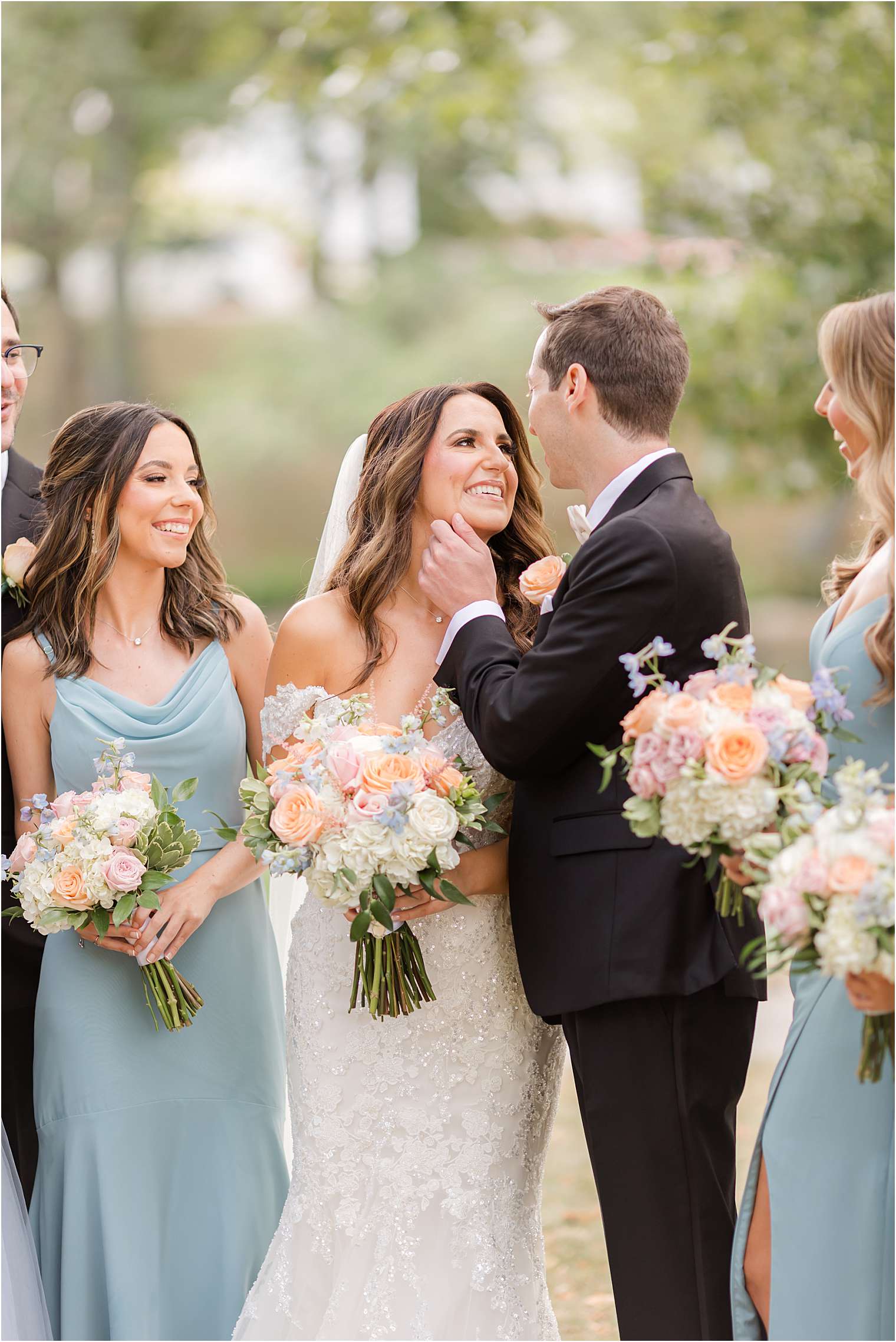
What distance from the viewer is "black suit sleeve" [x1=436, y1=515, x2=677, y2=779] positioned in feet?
11.5

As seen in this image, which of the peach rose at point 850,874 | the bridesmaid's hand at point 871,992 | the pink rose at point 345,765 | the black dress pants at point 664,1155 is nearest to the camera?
the peach rose at point 850,874

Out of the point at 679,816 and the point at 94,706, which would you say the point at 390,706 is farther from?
the point at 679,816

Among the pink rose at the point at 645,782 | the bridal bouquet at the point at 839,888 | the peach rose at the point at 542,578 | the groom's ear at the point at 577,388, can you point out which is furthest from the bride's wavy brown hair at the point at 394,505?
the bridal bouquet at the point at 839,888

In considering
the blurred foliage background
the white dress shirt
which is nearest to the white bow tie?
the white dress shirt

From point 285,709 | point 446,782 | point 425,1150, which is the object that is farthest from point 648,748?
point 425,1150

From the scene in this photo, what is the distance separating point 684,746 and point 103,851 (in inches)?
70.0

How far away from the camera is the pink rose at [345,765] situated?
3607 mm

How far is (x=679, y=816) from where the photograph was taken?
9.89ft

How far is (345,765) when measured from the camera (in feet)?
11.9

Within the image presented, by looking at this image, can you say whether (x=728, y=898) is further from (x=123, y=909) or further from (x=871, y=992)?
(x=123, y=909)

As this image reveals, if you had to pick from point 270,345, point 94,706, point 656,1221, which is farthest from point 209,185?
point 656,1221

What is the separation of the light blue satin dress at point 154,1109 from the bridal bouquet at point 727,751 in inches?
72.7

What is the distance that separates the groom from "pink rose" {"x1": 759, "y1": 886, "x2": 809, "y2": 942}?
74cm

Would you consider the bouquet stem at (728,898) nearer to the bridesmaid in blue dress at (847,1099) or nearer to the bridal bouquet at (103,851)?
the bridesmaid in blue dress at (847,1099)
